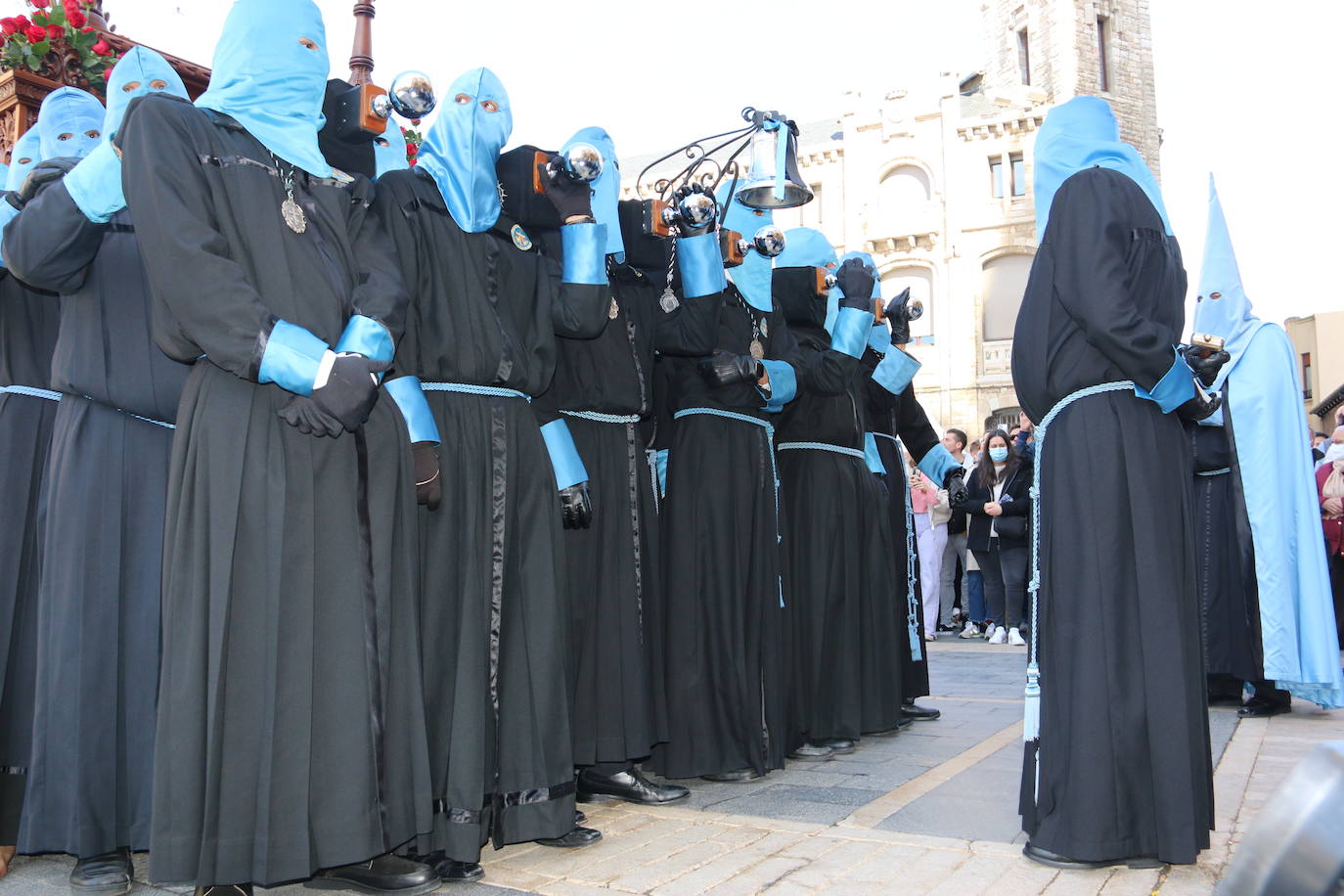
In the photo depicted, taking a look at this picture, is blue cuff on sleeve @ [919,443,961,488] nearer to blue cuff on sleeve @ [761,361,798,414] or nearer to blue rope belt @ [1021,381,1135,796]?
blue cuff on sleeve @ [761,361,798,414]

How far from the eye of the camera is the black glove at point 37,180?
348 cm

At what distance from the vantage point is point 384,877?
10.2ft

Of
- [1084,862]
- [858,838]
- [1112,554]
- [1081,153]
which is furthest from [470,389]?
[1084,862]

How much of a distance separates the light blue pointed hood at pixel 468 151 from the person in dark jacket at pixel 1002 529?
6892 mm

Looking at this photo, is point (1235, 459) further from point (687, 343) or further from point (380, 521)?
point (380, 521)

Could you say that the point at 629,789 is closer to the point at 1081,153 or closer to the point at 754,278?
the point at 754,278

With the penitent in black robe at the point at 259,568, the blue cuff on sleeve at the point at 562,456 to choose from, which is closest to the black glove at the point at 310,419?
the penitent in black robe at the point at 259,568

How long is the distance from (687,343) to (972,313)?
110 ft

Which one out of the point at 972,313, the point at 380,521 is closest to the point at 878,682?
the point at 380,521

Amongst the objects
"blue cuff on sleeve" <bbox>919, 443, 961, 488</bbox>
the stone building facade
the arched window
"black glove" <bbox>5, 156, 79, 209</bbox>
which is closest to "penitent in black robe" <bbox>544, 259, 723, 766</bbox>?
"black glove" <bbox>5, 156, 79, 209</bbox>

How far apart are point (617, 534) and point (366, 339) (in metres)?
1.63

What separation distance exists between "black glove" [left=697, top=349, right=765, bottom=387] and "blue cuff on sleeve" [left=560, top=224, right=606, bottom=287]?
974 mm

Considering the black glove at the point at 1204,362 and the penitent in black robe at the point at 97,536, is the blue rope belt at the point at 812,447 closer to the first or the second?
the black glove at the point at 1204,362

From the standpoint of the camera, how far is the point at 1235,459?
6.07m
